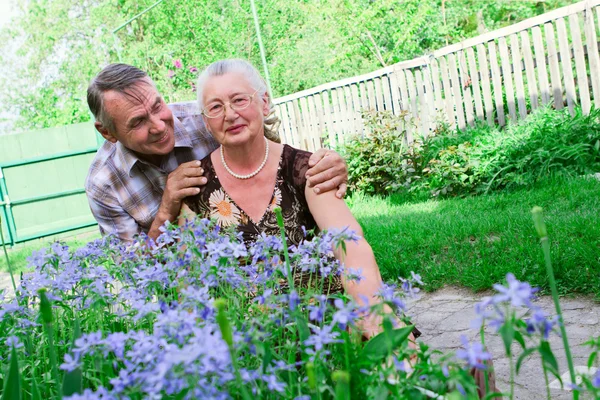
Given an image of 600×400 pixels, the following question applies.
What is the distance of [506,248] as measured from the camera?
13.6 ft

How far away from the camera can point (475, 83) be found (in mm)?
7914

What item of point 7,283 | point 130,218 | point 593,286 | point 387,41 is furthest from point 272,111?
point 387,41

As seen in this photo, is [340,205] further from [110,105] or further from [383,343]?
[383,343]

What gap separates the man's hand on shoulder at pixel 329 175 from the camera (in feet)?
7.59

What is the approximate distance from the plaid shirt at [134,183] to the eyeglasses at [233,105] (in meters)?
0.54

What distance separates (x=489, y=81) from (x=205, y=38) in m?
15.3

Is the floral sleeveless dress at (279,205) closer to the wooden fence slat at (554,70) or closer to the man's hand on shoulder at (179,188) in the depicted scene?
the man's hand on shoulder at (179,188)

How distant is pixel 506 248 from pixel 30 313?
3303mm

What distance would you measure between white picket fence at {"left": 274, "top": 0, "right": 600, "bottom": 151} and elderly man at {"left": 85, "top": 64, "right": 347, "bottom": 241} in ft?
17.2

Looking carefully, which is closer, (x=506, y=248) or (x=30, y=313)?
(x=30, y=313)

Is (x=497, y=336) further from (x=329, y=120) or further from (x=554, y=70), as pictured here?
(x=329, y=120)

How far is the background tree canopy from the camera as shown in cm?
1866

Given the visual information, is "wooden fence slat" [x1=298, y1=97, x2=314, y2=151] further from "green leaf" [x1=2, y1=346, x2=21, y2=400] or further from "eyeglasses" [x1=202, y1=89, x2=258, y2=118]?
"green leaf" [x1=2, y1=346, x2=21, y2=400]

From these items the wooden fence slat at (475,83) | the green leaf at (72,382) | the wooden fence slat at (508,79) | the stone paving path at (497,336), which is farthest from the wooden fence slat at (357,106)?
the green leaf at (72,382)
